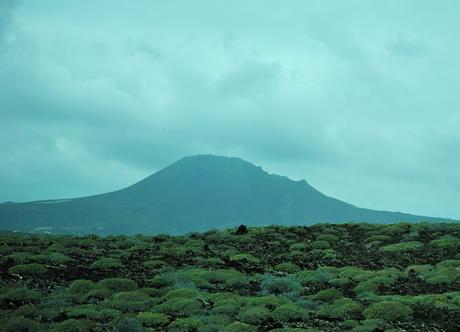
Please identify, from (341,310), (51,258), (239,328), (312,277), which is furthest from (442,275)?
(51,258)

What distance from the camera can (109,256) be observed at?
3559 centimetres

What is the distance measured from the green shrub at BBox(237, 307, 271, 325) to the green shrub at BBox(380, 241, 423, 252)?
17489 mm

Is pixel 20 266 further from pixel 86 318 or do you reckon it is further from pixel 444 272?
pixel 444 272

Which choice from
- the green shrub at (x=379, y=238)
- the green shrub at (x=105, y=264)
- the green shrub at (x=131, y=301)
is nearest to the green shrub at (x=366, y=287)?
the green shrub at (x=131, y=301)

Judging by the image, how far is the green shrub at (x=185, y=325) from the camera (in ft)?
70.1

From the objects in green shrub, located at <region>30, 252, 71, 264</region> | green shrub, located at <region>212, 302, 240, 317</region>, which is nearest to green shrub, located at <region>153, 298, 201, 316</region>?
green shrub, located at <region>212, 302, 240, 317</region>

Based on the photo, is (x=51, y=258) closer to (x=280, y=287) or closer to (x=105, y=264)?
(x=105, y=264)

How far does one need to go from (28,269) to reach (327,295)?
1538cm

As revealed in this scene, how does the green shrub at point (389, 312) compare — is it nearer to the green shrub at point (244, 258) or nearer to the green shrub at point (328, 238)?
the green shrub at point (244, 258)

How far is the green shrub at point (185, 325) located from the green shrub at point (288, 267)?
11901 millimetres

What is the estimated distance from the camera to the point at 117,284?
2780 centimetres

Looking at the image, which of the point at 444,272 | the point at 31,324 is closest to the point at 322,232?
the point at 444,272

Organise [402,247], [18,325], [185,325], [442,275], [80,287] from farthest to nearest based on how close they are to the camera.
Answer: [402,247]
[442,275]
[80,287]
[185,325]
[18,325]

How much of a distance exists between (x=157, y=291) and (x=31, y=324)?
24.8 ft
